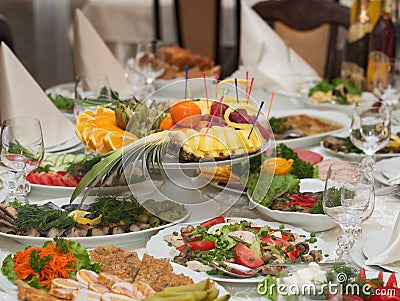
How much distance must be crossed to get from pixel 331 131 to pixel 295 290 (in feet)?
4.06

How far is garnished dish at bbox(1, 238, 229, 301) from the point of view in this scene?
1.09 m

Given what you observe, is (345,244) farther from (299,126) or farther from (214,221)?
(299,126)

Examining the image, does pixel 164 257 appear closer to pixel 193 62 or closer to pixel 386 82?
pixel 386 82

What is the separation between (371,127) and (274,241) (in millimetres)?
626

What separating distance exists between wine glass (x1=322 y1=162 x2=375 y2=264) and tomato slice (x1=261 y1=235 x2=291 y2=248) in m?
0.09

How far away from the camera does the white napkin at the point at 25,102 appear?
6.66 feet

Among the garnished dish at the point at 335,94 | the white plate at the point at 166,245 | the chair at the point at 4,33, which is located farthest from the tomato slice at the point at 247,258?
the chair at the point at 4,33

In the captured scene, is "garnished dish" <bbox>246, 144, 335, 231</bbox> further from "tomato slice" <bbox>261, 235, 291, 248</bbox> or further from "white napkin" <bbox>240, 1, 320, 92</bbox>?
"white napkin" <bbox>240, 1, 320, 92</bbox>

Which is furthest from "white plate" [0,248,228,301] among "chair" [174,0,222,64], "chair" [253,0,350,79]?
"chair" [174,0,222,64]

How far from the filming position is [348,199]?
50.8 inches

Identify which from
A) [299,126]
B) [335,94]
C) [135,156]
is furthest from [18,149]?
[335,94]

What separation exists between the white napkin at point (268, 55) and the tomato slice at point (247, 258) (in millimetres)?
1457

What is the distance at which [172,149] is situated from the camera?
4.76 feet

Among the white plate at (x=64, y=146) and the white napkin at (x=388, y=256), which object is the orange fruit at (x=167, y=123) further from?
the white plate at (x=64, y=146)
